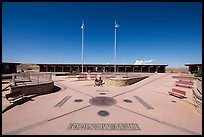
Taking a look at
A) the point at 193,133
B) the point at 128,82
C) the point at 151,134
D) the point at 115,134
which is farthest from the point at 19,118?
the point at 128,82

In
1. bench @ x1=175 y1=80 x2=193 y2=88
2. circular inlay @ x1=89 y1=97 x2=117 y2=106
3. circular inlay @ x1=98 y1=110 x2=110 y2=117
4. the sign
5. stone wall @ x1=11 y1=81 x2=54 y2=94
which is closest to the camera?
the sign

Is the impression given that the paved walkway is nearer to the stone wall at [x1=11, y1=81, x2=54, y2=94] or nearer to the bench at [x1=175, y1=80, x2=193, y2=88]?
the stone wall at [x1=11, y1=81, x2=54, y2=94]

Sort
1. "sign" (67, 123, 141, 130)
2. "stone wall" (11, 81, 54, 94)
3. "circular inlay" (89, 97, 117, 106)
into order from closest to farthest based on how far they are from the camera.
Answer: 1. "sign" (67, 123, 141, 130)
2. "circular inlay" (89, 97, 117, 106)
3. "stone wall" (11, 81, 54, 94)

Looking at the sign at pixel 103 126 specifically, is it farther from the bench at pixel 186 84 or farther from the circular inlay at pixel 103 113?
the bench at pixel 186 84

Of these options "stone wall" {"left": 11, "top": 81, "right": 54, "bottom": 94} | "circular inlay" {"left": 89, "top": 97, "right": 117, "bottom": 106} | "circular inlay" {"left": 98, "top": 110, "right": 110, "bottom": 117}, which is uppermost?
"stone wall" {"left": 11, "top": 81, "right": 54, "bottom": 94}

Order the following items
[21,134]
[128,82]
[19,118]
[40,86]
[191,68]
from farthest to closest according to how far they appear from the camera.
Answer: [191,68]
[128,82]
[40,86]
[19,118]
[21,134]

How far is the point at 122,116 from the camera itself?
6.22 meters

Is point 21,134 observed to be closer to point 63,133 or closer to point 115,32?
point 63,133

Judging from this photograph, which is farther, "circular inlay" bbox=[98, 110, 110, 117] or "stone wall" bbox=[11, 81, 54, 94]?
"stone wall" bbox=[11, 81, 54, 94]

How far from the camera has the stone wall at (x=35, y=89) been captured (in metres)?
9.26

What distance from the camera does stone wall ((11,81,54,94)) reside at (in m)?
9.26

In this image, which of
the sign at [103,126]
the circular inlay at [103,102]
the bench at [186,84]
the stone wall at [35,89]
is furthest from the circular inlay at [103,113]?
the bench at [186,84]

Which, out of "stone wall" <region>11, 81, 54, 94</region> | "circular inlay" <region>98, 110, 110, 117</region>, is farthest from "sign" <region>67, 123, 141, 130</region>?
"stone wall" <region>11, 81, 54, 94</region>

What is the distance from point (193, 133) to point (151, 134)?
1.73m
